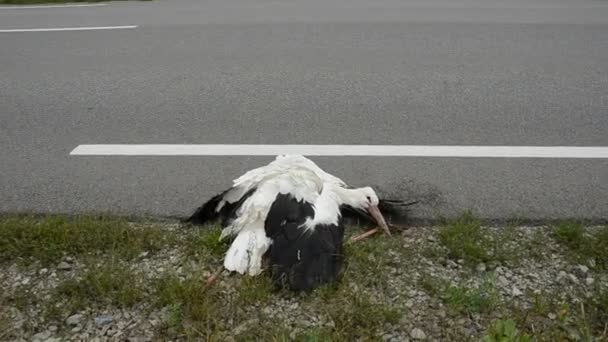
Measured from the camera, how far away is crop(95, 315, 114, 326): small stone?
266 cm

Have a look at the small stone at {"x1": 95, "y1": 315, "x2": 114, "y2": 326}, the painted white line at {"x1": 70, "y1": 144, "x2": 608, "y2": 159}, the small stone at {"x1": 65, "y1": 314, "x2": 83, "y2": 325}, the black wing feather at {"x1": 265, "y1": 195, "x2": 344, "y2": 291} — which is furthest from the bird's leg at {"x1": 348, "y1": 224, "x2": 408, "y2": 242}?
the small stone at {"x1": 65, "y1": 314, "x2": 83, "y2": 325}

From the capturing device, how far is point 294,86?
559 cm

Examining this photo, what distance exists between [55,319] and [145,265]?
0.54 m

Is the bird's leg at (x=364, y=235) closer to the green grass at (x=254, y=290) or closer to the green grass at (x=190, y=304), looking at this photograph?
the green grass at (x=254, y=290)

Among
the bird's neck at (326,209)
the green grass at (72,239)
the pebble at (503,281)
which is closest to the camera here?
the pebble at (503,281)

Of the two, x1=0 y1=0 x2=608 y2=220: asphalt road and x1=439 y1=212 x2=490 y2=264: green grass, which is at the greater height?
x1=0 y1=0 x2=608 y2=220: asphalt road

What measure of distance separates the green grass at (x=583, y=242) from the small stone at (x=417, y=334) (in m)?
1.11

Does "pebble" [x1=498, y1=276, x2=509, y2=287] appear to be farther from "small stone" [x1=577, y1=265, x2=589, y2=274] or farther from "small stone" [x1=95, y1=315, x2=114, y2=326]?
"small stone" [x1=95, y1=315, x2=114, y2=326]

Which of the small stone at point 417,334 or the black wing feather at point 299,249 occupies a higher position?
the black wing feather at point 299,249

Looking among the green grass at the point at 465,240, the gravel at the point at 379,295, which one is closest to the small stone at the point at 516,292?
the gravel at the point at 379,295

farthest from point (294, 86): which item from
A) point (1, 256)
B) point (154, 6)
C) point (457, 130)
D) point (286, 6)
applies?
point (154, 6)

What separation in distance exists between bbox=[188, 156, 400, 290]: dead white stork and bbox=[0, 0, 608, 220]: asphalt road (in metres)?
0.48

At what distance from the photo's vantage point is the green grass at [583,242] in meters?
3.05

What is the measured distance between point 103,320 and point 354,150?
7.82 feet
